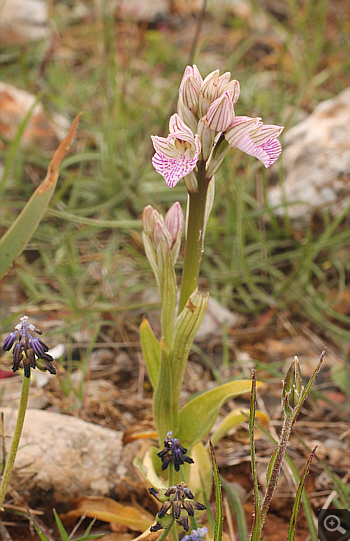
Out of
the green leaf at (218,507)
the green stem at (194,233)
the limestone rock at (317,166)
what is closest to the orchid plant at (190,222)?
the green stem at (194,233)

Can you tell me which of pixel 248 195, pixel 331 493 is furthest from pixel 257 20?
pixel 331 493

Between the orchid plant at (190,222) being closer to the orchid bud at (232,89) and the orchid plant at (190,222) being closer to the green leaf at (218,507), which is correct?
the orchid bud at (232,89)

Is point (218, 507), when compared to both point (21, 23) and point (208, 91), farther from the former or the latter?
point (21, 23)

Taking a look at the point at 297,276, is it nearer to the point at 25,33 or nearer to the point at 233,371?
the point at 233,371

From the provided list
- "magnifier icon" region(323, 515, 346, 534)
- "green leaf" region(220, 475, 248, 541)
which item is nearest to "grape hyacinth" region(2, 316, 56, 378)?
"green leaf" region(220, 475, 248, 541)

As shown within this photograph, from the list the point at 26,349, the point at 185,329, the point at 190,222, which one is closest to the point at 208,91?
the point at 190,222
